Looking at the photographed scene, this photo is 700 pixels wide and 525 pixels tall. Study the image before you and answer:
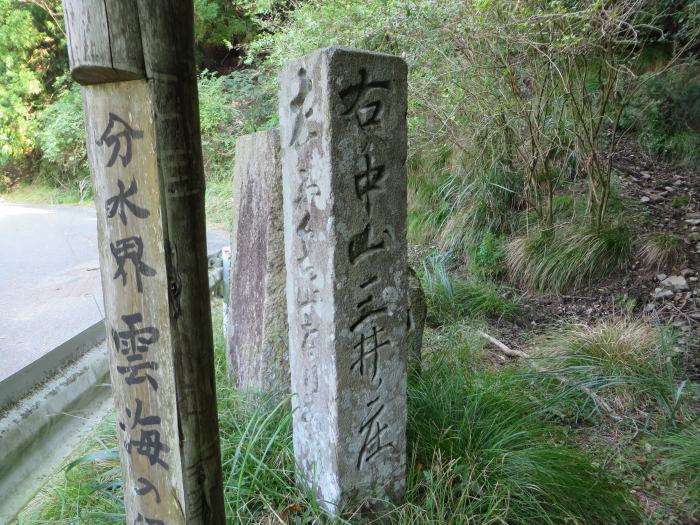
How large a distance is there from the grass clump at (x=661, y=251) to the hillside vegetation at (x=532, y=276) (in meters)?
0.01

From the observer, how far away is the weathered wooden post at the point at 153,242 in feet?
2.71

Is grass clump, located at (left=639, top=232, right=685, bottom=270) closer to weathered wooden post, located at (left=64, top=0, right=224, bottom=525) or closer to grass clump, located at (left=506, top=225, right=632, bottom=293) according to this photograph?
grass clump, located at (left=506, top=225, right=632, bottom=293)

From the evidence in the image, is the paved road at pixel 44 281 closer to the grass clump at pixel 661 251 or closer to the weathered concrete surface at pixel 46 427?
the weathered concrete surface at pixel 46 427

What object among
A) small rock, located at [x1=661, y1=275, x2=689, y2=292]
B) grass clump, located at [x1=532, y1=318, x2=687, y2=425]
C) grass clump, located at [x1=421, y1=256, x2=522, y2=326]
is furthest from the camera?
grass clump, located at [x1=421, y1=256, x2=522, y2=326]

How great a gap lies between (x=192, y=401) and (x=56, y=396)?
200 cm

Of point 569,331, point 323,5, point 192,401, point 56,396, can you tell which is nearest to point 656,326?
point 569,331

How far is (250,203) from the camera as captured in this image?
252 cm

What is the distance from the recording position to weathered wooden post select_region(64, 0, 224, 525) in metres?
0.83

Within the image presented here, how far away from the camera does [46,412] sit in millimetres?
2395

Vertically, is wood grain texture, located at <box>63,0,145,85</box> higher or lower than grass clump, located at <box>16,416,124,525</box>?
higher

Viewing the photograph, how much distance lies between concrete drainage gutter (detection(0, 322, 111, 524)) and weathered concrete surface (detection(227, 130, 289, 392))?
0.75 metres

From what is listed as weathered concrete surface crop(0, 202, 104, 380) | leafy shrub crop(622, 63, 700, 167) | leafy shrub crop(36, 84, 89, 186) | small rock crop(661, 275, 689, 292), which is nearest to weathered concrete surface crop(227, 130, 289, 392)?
weathered concrete surface crop(0, 202, 104, 380)

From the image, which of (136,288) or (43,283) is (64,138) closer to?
(43,283)

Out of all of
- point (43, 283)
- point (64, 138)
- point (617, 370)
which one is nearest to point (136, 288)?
point (617, 370)
